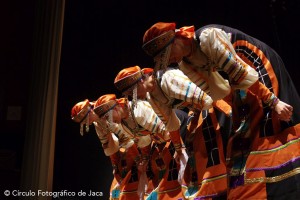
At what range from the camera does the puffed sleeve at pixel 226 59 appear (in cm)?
165

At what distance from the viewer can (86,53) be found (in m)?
3.60

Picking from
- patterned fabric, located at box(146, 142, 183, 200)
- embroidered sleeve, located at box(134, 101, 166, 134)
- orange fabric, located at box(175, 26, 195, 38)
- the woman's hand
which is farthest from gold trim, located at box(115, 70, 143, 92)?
the woman's hand

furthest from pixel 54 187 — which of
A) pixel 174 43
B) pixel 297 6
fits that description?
pixel 297 6

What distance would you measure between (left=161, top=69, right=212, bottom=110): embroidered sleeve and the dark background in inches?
39.5

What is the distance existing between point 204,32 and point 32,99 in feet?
6.06

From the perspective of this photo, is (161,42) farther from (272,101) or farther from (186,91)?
(272,101)

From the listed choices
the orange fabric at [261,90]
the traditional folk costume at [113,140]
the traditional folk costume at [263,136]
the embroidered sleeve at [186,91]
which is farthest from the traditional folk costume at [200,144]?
the traditional folk costume at [113,140]

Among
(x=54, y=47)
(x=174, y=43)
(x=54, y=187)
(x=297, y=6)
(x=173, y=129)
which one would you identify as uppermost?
→ (x=297, y=6)

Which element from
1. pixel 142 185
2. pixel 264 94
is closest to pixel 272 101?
pixel 264 94

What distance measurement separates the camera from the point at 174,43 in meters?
1.77

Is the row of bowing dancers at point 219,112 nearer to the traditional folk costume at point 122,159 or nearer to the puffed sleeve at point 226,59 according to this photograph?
the puffed sleeve at point 226,59

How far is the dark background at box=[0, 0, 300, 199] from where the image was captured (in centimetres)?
304

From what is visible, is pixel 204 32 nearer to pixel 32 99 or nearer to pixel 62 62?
pixel 32 99

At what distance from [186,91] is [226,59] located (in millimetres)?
422
